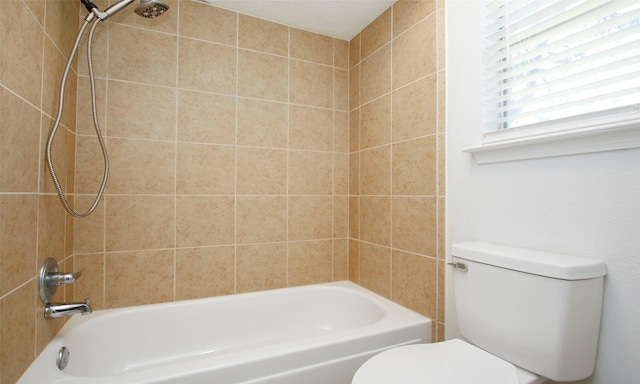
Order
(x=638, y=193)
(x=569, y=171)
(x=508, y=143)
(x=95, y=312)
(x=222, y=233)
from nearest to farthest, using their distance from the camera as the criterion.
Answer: (x=638, y=193), (x=569, y=171), (x=508, y=143), (x=95, y=312), (x=222, y=233)

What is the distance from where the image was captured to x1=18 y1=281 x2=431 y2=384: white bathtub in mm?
1066

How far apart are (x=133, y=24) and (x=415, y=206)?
1.71m

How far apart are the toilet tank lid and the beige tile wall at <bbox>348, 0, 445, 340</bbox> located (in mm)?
277

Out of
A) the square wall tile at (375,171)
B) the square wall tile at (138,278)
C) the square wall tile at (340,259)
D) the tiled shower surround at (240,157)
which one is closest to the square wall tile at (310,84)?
the tiled shower surround at (240,157)

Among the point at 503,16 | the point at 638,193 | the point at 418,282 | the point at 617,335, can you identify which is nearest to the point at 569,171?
the point at 638,193

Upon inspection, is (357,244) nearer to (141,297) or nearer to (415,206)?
(415,206)

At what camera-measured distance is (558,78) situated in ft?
3.34

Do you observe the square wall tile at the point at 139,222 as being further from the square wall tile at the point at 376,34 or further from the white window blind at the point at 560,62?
the white window blind at the point at 560,62

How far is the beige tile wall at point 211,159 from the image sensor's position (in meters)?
1.56

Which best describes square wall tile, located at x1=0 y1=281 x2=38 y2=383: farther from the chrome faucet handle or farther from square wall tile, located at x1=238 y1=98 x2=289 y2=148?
square wall tile, located at x1=238 y1=98 x2=289 y2=148

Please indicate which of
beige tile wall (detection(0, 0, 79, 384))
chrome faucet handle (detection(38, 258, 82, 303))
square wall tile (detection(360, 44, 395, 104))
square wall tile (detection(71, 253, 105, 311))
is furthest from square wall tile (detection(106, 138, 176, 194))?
square wall tile (detection(360, 44, 395, 104))

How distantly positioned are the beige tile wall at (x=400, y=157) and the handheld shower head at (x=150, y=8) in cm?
114

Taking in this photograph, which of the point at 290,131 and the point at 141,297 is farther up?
the point at 290,131

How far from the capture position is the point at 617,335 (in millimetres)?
876
